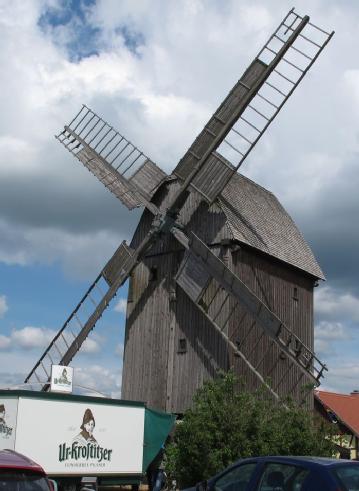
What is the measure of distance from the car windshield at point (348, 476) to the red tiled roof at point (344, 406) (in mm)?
29716

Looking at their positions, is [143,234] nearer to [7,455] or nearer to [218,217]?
[218,217]

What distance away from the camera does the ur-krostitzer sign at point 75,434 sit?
54.6ft

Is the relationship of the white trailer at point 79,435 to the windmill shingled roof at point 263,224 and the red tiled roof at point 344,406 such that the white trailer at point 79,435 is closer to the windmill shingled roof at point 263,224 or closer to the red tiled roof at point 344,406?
the windmill shingled roof at point 263,224

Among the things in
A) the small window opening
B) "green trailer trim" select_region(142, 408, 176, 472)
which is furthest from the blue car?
the small window opening

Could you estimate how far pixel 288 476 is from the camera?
340 inches

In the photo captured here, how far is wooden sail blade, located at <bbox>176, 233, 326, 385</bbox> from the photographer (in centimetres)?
2148

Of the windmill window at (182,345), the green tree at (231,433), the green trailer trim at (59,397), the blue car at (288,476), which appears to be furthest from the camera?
the windmill window at (182,345)

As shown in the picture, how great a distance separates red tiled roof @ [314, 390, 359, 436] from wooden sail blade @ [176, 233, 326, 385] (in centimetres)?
1437

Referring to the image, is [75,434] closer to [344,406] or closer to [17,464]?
[17,464]

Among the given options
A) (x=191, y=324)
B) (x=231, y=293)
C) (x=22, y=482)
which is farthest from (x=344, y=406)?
(x=22, y=482)

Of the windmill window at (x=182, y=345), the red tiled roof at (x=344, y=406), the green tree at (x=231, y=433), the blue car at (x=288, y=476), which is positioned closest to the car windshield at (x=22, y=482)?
the blue car at (x=288, y=476)

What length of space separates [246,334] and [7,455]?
15839mm

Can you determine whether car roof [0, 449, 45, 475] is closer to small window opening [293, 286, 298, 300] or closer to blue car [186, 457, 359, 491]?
blue car [186, 457, 359, 491]

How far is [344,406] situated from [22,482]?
3550cm
